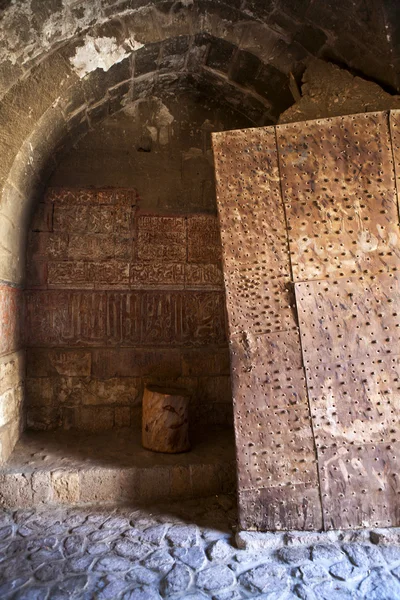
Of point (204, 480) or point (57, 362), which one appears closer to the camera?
point (204, 480)

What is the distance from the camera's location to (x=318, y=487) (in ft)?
9.83

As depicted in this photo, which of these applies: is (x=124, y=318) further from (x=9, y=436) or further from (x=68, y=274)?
(x=9, y=436)

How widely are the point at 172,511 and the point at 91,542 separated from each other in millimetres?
689

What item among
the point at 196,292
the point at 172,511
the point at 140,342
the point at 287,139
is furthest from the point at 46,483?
the point at 287,139

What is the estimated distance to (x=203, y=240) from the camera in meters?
4.64

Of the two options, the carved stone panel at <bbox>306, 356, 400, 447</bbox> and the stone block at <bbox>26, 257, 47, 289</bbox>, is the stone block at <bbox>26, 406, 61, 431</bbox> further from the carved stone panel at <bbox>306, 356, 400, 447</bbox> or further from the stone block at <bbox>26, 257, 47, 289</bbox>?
the carved stone panel at <bbox>306, 356, 400, 447</bbox>

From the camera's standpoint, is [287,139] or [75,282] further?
[75,282]

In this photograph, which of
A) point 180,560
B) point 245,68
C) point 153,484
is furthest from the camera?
point 245,68

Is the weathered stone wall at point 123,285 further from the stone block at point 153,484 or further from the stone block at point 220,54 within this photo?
the stone block at point 153,484

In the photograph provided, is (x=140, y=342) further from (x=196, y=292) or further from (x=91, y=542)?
(x=91, y=542)

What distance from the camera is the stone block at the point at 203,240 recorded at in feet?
15.2

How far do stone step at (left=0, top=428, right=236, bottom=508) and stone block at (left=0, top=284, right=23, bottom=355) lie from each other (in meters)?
0.98

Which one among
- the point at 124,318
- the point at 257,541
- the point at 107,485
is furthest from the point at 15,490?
the point at 257,541

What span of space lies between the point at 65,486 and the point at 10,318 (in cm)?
158
